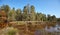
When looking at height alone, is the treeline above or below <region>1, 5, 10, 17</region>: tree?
below

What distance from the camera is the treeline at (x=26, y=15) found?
1.75 m

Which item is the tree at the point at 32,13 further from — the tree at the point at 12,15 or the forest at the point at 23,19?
the tree at the point at 12,15

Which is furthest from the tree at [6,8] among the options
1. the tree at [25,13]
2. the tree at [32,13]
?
the tree at [32,13]

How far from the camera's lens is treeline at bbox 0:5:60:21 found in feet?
5.73

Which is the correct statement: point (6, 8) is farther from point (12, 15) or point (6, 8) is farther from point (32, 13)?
point (32, 13)

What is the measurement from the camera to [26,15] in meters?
1.80

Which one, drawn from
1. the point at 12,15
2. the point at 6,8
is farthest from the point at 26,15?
the point at 6,8

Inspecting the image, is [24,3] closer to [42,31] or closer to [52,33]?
[42,31]

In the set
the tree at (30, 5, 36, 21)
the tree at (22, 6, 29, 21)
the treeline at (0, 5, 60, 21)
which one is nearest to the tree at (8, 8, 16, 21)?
the treeline at (0, 5, 60, 21)

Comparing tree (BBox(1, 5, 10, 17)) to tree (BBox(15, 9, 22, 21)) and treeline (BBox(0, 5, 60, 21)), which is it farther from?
tree (BBox(15, 9, 22, 21))

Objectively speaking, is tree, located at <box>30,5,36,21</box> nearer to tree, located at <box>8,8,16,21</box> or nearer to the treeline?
the treeline

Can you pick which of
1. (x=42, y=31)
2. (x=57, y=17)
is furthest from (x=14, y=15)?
(x=57, y=17)

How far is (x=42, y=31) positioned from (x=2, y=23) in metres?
0.67

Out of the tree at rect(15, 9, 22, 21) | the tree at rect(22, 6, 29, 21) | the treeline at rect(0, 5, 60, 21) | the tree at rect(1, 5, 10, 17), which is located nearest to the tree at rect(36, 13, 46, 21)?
the treeline at rect(0, 5, 60, 21)
